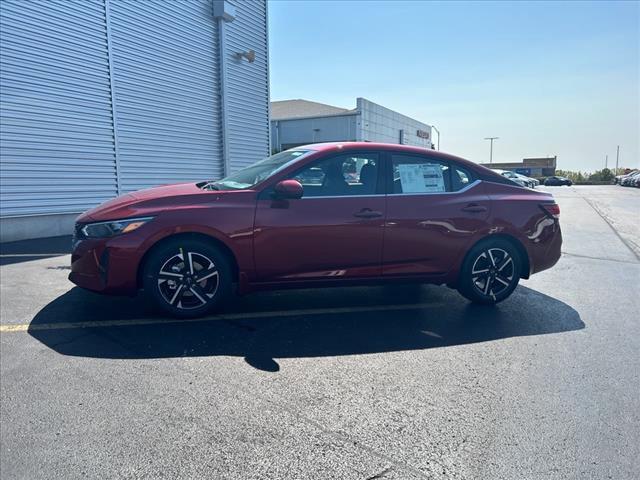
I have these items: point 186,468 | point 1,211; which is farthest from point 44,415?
point 1,211

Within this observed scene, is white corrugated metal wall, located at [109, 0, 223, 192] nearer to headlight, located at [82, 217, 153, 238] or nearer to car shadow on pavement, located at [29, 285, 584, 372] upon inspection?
car shadow on pavement, located at [29, 285, 584, 372]

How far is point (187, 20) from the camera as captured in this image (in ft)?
41.9

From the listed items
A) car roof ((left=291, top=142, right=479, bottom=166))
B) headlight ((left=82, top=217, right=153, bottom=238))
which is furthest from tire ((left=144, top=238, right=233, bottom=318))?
car roof ((left=291, top=142, right=479, bottom=166))

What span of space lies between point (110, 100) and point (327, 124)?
82.4 ft

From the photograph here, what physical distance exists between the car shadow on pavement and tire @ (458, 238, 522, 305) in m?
0.16

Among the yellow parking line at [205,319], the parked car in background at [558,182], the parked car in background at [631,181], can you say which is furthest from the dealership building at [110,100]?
the parked car in background at [558,182]

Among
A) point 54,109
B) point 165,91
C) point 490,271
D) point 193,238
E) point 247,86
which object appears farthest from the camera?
point 247,86

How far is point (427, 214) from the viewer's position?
4.53 metres

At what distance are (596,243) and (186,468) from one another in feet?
32.0

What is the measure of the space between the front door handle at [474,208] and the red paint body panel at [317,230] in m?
0.03

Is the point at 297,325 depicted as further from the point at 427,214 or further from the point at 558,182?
the point at 558,182

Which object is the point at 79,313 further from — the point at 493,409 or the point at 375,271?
the point at 493,409

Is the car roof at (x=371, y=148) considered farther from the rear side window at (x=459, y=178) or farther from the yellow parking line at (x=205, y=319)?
the yellow parking line at (x=205, y=319)

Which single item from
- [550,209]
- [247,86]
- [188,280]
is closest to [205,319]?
[188,280]
